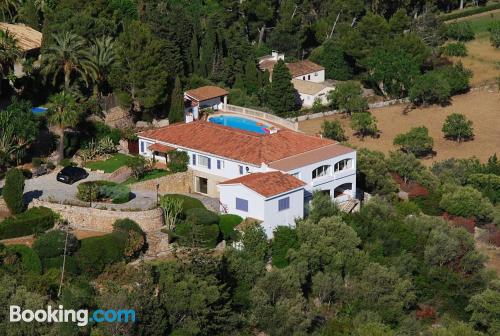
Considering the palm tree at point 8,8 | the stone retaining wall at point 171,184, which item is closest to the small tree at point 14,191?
the stone retaining wall at point 171,184

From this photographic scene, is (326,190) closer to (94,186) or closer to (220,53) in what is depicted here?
(94,186)

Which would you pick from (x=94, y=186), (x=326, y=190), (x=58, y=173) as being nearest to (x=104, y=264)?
(x=94, y=186)

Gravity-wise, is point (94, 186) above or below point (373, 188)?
above

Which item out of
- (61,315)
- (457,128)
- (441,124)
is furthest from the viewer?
(441,124)

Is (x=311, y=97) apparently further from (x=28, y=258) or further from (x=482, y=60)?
(x=28, y=258)

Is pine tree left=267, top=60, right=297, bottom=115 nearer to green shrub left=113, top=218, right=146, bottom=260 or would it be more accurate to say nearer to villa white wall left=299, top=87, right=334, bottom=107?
villa white wall left=299, top=87, right=334, bottom=107

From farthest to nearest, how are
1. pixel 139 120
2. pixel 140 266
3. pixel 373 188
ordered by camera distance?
pixel 139 120
pixel 373 188
pixel 140 266

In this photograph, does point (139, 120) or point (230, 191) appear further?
point (139, 120)

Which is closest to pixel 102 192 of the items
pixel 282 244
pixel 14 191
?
pixel 14 191
